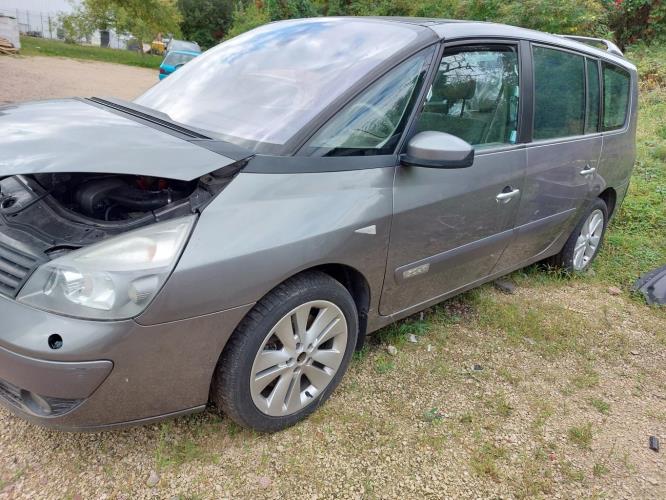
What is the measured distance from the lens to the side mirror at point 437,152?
2.14 meters

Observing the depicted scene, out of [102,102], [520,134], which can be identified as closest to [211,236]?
[102,102]

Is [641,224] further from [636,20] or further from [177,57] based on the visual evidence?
[177,57]

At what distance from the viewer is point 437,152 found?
2135mm

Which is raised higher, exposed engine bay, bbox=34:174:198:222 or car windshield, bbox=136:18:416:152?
car windshield, bbox=136:18:416:152

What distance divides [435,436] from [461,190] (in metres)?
1.13

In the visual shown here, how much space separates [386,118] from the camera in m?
2.25

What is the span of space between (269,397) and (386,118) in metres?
1.27

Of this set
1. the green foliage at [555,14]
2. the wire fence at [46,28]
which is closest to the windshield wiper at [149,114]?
the green foliage at [555,14]

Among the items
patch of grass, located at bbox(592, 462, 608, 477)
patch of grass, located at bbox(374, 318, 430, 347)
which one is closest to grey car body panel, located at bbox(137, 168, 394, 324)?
patch of grass, located at bbox(374, 318, 430, 347)

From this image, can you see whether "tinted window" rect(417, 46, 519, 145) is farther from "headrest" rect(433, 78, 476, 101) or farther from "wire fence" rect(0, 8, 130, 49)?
"wire fence" rect(0, 8, 130, 49)

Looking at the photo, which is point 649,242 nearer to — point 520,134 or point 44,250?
point 520,134

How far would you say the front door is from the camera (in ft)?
7.60

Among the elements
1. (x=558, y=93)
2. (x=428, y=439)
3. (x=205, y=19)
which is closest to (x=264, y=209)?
(x=428, y=439)

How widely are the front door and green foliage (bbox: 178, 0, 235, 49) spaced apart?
1440 inches
